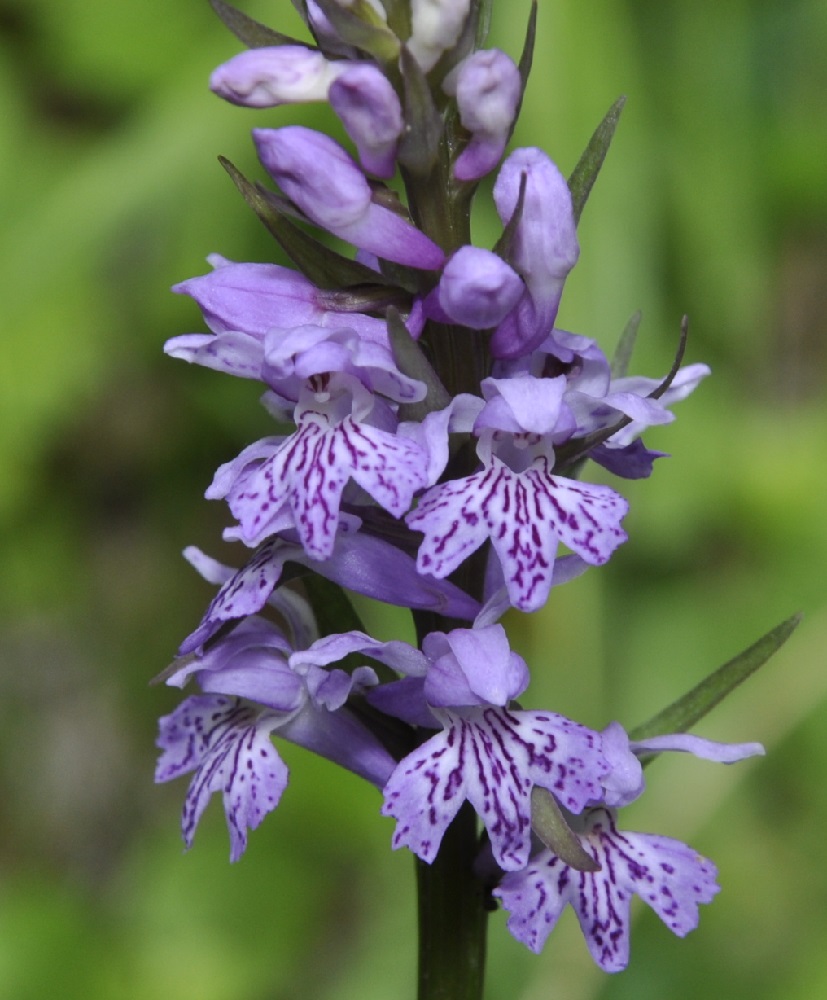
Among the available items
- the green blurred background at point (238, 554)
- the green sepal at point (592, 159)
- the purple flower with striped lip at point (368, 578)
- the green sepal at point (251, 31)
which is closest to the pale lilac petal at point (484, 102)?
the green sepal at point (592, 159)

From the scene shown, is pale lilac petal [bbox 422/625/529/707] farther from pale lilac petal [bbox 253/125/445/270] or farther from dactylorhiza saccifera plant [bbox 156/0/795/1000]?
pale lilac petal [bbox 253/125/445/270]

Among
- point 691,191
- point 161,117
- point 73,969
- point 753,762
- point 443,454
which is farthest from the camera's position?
point 691,191

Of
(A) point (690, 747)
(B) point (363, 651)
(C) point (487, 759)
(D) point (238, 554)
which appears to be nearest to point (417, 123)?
(B) point (363, 651)

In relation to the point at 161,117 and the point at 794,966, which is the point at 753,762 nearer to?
the point at 794,966

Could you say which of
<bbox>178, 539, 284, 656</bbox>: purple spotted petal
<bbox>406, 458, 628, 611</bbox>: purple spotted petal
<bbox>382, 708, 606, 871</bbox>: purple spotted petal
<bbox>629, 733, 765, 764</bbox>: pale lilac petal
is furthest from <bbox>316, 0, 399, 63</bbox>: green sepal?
<bbox>629, 733, 765, 764</bbox>: pale lilac petal

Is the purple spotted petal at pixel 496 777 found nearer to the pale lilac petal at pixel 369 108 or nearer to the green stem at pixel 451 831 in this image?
the green stem at pixel 451 831

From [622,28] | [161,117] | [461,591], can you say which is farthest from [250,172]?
[461,591]
